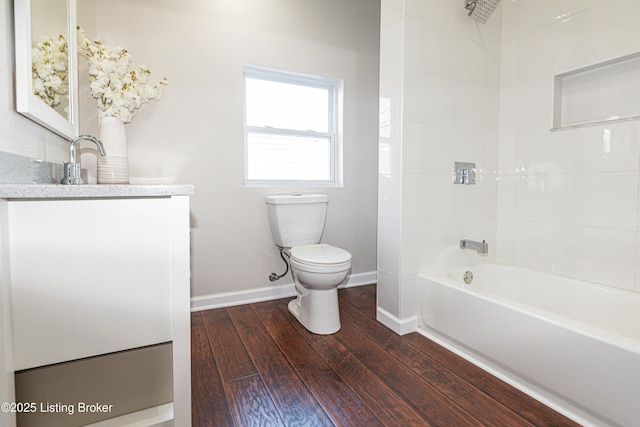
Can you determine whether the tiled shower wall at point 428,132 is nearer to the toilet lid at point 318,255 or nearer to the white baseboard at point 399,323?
the white baseboard at point 399,323

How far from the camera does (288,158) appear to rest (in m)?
2.61

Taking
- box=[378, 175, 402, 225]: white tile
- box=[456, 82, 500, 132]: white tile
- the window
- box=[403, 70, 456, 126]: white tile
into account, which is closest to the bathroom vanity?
box=[378, 175, 402, 225]: white tile

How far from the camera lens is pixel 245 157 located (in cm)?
244

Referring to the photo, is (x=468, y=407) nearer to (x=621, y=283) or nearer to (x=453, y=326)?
(x=453, y=326)

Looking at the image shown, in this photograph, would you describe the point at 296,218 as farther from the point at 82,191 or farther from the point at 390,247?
the point at 82,191

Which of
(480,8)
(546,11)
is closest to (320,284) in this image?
(480,8)

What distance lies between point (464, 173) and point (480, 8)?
108 centimetres

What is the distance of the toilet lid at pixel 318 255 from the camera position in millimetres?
1843

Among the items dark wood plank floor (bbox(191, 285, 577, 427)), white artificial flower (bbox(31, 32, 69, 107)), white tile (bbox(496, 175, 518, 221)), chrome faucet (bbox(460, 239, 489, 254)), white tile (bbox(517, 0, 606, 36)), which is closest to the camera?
white artificial flower (bbox(31, 32, 69, 107))

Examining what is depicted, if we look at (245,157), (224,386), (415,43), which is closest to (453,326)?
(224,386)

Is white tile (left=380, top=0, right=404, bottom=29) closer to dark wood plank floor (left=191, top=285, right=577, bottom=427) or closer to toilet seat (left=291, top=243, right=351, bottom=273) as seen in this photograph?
toilet seat (left=291, top=243, right=351, bottom=273)

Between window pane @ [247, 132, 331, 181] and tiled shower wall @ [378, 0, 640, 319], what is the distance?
2.73 ft

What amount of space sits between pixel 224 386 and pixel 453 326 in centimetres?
123

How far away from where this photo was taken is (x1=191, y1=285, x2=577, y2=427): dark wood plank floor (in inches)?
48.0
